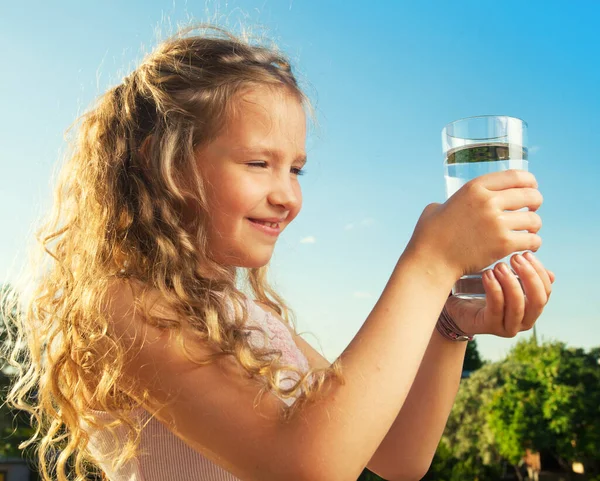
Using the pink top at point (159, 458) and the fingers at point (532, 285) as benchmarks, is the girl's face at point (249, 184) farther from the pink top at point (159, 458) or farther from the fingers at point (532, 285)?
the fingers at point (532, 285)

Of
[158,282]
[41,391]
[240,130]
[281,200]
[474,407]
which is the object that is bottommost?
[474,407]

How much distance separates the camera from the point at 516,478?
181ft

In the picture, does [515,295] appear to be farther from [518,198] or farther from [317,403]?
[317,403]

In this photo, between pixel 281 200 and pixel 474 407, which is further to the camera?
pixel 474 407

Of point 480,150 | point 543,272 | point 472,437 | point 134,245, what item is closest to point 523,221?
point 543,272

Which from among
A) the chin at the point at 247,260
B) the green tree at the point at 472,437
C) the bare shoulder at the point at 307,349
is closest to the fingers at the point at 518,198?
the chin at the point at 247,260

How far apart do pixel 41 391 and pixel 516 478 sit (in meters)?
58.9

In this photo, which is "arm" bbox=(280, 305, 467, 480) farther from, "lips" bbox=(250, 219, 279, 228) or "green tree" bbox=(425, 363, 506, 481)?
"green tree" bbox=(425, 363, 506, 481)

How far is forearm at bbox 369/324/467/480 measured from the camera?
2.24m

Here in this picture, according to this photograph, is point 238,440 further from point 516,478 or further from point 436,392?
point 516,478

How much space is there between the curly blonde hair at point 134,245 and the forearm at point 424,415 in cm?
63

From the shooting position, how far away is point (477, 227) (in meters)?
1.64

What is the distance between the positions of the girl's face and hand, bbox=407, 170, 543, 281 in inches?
21.6

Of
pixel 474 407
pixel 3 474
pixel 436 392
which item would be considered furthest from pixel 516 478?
pixel 436 392
